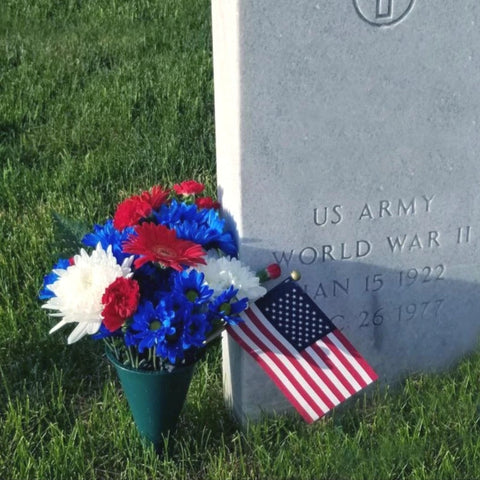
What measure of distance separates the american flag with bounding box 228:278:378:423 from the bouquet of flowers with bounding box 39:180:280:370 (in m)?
0.09

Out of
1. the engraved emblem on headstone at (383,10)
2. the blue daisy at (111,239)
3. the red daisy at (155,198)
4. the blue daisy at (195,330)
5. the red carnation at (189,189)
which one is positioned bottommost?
the blue daisy at (195,330)

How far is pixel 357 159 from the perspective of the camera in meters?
2.89

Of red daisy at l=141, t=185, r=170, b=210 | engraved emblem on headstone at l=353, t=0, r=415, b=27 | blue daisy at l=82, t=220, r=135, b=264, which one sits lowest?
blue daisy at l=82, t=220, r=135, b=264

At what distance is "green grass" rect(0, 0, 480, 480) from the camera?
285cm

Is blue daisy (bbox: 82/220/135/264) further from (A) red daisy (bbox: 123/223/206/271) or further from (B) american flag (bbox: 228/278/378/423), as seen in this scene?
(B) american flag (bbox: 228/278/378/423)

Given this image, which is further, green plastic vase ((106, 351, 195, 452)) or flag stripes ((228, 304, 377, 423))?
flag stripes ((228, 304, 377, 423))

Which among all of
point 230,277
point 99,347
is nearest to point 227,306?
point 230,277

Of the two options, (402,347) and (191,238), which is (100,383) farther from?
(402,347)

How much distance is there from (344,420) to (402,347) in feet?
1.15

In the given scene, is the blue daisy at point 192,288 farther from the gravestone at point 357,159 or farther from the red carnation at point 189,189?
the red carnation at point 189,189

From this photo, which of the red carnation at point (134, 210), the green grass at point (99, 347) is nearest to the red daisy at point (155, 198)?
the red carnation at point (134, 210)

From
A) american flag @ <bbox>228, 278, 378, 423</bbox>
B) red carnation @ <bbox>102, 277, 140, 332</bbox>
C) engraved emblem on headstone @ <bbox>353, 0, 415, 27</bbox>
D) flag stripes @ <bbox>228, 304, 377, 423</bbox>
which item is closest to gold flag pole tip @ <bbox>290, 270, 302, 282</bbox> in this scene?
american flag @ <bbox>228, 278, 378, 423</bbox>

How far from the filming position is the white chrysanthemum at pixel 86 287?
8.57 ft

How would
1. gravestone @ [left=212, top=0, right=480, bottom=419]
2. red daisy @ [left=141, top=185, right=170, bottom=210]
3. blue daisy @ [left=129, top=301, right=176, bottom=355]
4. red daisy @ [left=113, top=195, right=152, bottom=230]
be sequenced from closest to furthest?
1. blue daisy @ [left=129, top=301, right=176, bottom=355]
2. gravestone @ [left=212, top=0, right=480, bottom=419]
3. red daisy @ [left=113, top=195, right=152, bottom=230]
4. red daisy @ [left=141, top=185, right=170, bottom=210]
